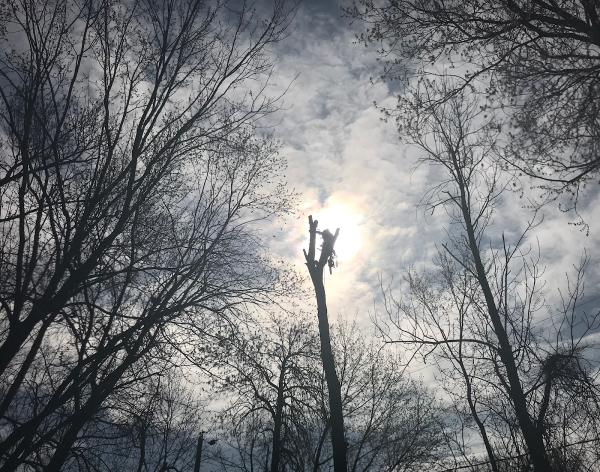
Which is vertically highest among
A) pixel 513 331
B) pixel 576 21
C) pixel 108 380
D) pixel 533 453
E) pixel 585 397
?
pixel 576 21

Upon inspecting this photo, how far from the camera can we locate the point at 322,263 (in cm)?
939

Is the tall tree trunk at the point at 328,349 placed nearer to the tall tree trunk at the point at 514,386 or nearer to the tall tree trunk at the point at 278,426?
the tall tree trunk at the point at 514,386

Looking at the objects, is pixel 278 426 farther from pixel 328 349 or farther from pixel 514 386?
pixel 514 386

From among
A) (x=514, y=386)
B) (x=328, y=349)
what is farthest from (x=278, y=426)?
(x=514, y=386)

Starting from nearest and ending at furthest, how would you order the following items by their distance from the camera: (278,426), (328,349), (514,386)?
(514,386) → (328,349) → (278,426)

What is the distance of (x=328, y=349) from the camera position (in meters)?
8.28

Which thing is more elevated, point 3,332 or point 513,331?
point 513,331

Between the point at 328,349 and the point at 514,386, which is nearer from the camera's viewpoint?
the point at 514,386

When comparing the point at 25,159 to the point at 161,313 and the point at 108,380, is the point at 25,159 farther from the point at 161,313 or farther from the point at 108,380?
the point at 108,380

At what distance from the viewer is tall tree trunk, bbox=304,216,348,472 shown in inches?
284

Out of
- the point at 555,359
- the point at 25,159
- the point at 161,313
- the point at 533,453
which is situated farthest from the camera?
the point at 555,359

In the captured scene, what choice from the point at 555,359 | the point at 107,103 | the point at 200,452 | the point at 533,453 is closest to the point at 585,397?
the point at 555,359

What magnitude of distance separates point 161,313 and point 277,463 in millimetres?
12120

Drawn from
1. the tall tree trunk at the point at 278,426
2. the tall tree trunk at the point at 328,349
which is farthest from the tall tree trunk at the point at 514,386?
the tall tree trunk at the point at 278,426
